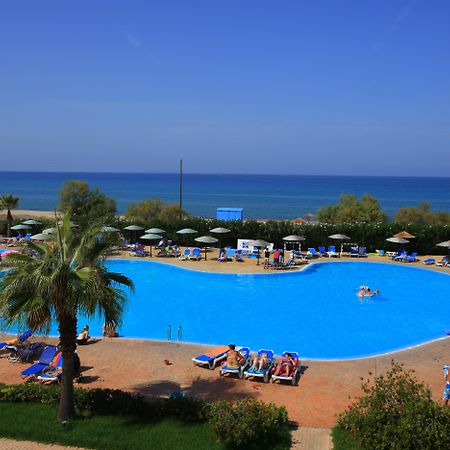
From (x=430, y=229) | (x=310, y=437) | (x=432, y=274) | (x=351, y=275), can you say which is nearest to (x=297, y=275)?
(x=351, y=275)

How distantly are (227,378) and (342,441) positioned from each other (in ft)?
12.1

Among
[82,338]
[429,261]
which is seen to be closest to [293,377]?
[82,338]

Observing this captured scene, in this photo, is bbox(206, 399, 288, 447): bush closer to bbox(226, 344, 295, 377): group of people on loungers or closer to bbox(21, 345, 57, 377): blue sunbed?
bbox(226, 344, 295, 377): group of people on loungers

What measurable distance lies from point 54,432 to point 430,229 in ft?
84.9

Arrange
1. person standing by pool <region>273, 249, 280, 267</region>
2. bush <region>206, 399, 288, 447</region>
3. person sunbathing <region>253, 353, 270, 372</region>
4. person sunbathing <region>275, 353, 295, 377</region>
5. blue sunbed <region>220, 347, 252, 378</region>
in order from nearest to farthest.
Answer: bush <region>206, 399, 288, 447</region>, person sunbathing <region>275, 353, 295, 377</region>, person sunbathing <region>253, 353, 270, 372</region>, blue sunbed <region>220, 347, 252, 378</region>, person standing by pool <region>273, 249, 280, 267</region>

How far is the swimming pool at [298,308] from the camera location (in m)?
15.6

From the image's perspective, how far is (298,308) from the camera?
19297mm

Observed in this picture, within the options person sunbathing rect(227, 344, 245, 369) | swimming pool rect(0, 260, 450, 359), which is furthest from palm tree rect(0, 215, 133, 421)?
swimming pool rect(0, 260, 450, 359)

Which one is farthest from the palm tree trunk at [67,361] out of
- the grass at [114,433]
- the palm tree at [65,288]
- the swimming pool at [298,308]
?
the swimming pool at [298,308]

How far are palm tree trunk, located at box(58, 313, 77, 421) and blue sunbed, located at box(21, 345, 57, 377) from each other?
2573 mm

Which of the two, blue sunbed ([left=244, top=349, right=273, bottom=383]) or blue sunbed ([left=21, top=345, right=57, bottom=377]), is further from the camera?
blue sunbed ([left=244, top=349, right=273, bottom=383])

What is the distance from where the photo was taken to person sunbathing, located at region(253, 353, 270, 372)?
1098cm

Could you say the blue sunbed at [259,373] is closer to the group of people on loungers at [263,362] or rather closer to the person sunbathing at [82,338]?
the group of people on loungers at [263,362]

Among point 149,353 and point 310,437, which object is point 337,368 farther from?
point 149,353
